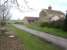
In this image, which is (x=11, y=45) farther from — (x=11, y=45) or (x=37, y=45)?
(x=37, y=45)

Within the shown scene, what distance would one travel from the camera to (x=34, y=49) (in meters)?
12.3

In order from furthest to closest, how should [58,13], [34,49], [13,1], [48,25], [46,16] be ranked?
[58,13] < [46,16] < [48,25] < [13,1] < [34,49]

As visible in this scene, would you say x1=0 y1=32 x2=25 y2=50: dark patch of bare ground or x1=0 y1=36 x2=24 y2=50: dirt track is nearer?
x1=0 y1=36 x2=24 y2=50: dirt track

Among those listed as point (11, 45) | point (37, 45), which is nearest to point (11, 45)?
point (11, 45)

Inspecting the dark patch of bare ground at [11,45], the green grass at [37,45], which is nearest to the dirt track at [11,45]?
the dark patch of bare ground at [11,45]

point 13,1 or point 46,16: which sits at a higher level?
point 13,1

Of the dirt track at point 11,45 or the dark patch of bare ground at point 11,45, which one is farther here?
the dark patch of bare ground at point 11,45

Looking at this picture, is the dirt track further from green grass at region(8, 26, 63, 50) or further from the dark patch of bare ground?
green grass at region(8, 26, 63, 50)

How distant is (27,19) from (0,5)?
227ft

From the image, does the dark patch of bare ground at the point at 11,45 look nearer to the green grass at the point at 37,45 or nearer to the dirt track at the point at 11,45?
the dirt track at the point at 11,45

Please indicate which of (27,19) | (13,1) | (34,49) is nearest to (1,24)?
(13,1)

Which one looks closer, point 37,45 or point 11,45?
point 37,45

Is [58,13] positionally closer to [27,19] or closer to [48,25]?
[27,19]

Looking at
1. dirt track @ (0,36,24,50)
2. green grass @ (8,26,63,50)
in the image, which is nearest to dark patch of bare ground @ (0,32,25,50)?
dirt track @ (0,36,24,50)
